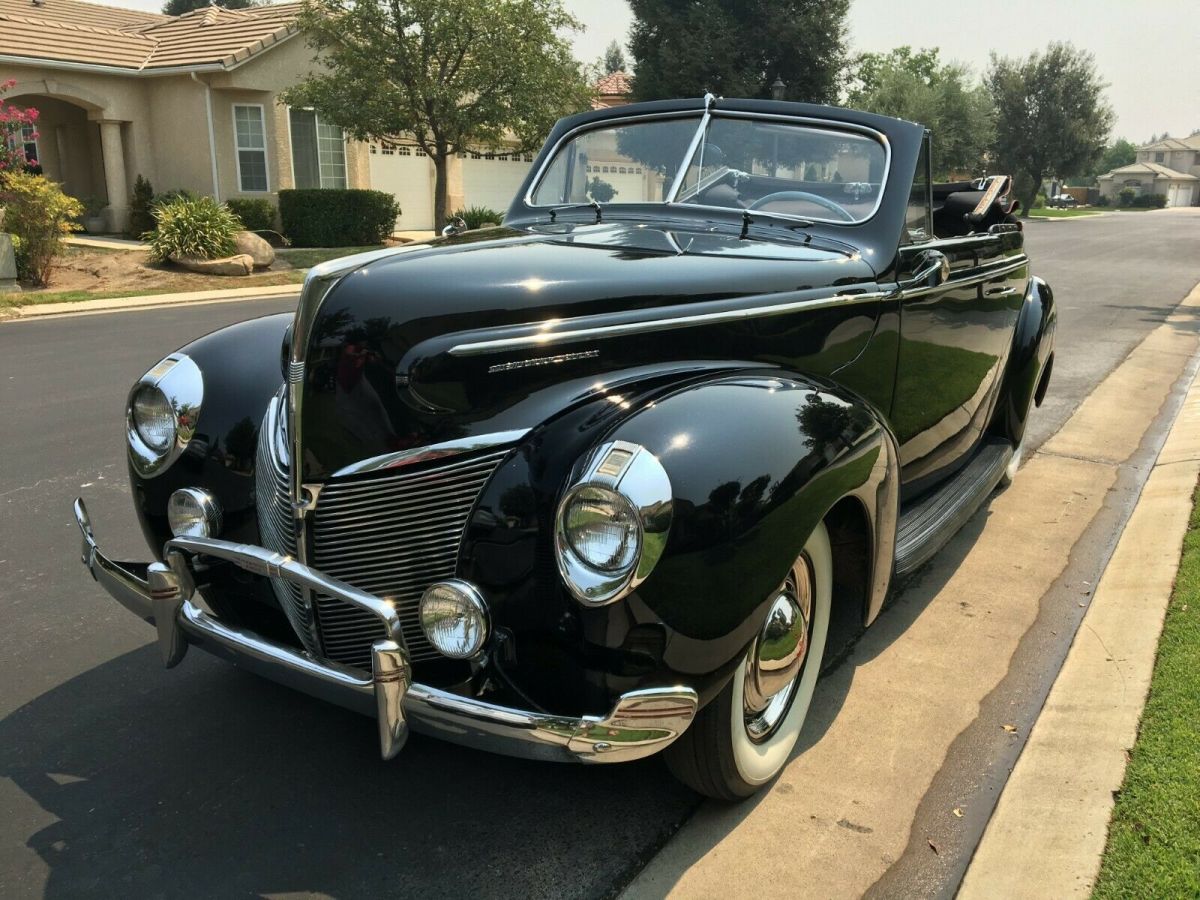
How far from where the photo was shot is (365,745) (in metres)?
2.74

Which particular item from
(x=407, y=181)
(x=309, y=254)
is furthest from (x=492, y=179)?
(x=309, y=254)

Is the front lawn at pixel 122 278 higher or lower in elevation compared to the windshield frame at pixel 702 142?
lower

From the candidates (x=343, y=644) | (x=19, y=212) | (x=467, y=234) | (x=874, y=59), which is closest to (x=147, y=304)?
(x=19, y=212)

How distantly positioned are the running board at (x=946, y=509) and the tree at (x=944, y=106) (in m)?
33.1

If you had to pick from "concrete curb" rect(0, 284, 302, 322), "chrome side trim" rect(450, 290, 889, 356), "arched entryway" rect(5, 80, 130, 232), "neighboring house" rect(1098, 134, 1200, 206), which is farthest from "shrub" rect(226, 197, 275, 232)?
"neighboring house" rect(1098, 134, 1200, 206)

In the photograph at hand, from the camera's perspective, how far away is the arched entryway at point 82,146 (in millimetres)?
19797

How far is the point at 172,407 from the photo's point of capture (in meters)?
2.76

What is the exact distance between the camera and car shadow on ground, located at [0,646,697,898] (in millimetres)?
2207

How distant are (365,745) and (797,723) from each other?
3.97ft

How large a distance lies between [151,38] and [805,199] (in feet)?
75.1

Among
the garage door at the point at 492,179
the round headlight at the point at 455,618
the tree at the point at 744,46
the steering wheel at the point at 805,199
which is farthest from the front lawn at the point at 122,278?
the tree at the point at 744,46

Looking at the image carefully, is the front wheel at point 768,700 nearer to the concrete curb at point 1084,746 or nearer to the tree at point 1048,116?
the concrete curb at point 1084,746

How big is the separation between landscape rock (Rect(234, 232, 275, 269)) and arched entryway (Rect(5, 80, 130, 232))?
18.4 feet

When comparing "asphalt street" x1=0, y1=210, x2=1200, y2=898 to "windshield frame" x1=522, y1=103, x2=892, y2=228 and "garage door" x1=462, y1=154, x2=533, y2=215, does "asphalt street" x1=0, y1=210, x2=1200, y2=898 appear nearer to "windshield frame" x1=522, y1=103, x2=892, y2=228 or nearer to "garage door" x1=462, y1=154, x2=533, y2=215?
"windshield frame" x1=522, y1=103, x2=892, y2=228
